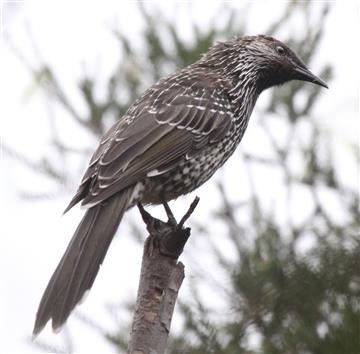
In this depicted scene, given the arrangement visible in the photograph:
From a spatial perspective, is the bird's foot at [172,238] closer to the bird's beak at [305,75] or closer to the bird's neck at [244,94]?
the bird's neck at [244,94]

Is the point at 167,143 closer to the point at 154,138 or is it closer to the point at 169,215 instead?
the point at 154,138

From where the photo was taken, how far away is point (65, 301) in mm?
4840

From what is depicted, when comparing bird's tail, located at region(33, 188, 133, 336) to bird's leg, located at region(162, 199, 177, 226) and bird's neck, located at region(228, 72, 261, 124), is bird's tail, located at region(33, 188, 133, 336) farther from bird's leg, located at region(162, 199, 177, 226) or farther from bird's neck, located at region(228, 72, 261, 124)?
bird's neck, located at region(228, 72, 261, 124)

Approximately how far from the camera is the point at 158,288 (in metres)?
4.68

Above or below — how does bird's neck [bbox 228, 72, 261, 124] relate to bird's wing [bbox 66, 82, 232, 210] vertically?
above

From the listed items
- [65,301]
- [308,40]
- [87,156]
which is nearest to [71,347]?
[65,301]

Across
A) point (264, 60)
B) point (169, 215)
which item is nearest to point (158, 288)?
point (169, 215)

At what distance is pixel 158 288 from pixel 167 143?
1.36 metres

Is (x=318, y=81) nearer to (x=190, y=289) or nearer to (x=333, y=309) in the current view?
(x=190, y=289)

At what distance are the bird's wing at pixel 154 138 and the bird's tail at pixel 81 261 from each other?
8 cm

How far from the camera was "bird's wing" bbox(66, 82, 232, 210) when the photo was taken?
18.1 feet

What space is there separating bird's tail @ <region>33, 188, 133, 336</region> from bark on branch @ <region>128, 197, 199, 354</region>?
0.87 ft

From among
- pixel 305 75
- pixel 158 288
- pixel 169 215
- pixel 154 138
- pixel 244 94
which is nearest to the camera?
pixel 158 288

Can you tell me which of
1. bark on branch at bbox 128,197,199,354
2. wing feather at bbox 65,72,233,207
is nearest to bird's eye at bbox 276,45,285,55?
wing feather at bbox 65,72,233,207
